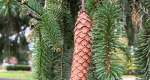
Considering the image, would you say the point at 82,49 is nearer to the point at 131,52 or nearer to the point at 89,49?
the point at 89,49

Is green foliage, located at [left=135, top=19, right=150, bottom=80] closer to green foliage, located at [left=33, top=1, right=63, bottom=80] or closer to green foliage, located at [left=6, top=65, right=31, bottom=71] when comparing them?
green foliage, located at [left=33, top=1, right=63, bottom=80]

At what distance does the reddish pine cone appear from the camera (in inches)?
39.8

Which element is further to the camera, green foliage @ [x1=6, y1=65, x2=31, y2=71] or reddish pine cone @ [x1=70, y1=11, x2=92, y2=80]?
green foliage @ [x1=6, y1=65, x2=31, y2=71]

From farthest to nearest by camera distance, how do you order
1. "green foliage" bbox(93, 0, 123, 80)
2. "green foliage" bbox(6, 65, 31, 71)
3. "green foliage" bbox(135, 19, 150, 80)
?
"green foliage" bbox(6, 65, 31, 71) → "green foliage" bbox(135, 19, 150, 80) → "green foliage" bbox(93, 0, 123, 80)

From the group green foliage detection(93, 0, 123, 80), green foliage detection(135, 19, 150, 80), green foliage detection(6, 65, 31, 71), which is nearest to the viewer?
green foliage detection(93, 0, 123, 80)

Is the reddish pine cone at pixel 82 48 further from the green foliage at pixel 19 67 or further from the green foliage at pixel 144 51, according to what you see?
the green foliage at pixel 19 67

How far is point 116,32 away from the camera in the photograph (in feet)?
3.13

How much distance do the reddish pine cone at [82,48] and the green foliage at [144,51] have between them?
0.16m

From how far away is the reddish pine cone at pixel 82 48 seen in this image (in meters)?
1.01

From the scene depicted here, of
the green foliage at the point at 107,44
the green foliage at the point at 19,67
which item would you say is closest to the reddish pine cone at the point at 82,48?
the green foliage at the point at 107,44

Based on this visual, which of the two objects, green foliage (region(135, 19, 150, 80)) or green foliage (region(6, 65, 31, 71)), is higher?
green foliage (region(135, 19, 150, 80))

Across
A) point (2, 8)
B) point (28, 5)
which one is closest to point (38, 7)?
point (28, 5)

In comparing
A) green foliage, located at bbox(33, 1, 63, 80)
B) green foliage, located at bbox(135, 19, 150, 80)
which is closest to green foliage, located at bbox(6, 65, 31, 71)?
green foliage, located at bbox(33, 1, 63, 80)

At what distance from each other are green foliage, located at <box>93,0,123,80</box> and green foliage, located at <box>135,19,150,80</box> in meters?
0.15
